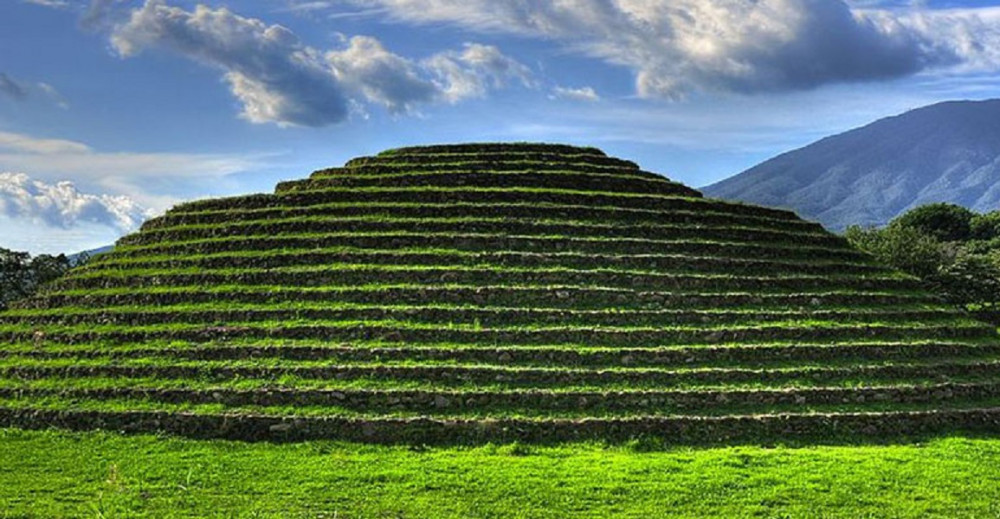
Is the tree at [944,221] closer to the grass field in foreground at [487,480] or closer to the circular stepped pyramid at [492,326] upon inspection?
the circular stepped pyramid at [492,326]

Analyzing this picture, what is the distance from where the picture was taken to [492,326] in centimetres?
1823

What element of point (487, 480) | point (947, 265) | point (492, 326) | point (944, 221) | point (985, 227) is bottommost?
point (487, 480)

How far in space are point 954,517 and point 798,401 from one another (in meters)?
4.94

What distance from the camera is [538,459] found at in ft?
46.6

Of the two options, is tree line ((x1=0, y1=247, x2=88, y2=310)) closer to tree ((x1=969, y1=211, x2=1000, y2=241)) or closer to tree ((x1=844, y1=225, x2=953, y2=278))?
tree ((x1=844, y1=225, x2=953, y2=278))

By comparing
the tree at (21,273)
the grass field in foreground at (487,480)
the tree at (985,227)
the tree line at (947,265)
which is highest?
the tree at (21,273)

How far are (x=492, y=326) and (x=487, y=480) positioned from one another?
5738 mm

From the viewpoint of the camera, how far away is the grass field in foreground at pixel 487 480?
1191cm

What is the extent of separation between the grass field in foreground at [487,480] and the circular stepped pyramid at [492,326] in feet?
2.99

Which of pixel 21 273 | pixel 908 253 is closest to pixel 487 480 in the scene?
pixel 908 253

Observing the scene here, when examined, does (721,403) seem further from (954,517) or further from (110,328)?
(110,328)

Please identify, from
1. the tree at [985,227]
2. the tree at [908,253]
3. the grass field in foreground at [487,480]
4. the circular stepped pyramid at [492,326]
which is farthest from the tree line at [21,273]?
the tree at [985,227]

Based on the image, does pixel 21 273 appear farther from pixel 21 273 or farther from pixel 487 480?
pixel 487 480

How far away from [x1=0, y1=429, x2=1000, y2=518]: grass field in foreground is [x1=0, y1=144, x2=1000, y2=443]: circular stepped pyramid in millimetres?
910
